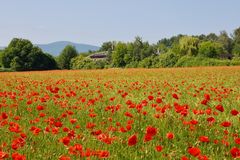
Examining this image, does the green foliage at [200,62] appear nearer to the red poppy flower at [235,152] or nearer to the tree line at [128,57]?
the tree line at [128,57]

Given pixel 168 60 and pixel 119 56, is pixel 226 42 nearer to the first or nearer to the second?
pixel 119 56

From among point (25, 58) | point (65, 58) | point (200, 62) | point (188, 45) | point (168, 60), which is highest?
point (188, 45)

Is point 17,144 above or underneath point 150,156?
above

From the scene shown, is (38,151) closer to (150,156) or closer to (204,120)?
(150,156)

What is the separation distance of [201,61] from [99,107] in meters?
50.9

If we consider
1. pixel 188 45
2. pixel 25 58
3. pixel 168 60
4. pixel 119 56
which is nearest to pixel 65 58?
pixel 119 56

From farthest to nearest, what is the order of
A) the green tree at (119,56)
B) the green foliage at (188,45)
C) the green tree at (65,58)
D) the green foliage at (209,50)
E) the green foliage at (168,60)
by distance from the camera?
the green tree at (65,58)
the green tree at (119,56)
the green foliage at (209,50)
the green foliage at (188,45)
the green foliage at (168,60)

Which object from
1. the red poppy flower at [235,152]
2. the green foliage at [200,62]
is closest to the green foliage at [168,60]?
the green foliage at [200,62]

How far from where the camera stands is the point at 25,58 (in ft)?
264

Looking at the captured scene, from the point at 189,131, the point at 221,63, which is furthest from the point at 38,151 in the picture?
the point at 221,63

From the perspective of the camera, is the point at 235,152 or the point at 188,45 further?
the point at 188,45

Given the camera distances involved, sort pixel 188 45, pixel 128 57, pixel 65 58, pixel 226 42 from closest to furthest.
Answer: pixel 188 45 → pixel 128 57 → pixel 65 58 → pixel 226 42

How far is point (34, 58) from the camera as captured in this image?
261 ft

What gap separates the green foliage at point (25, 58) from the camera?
79062 mm
